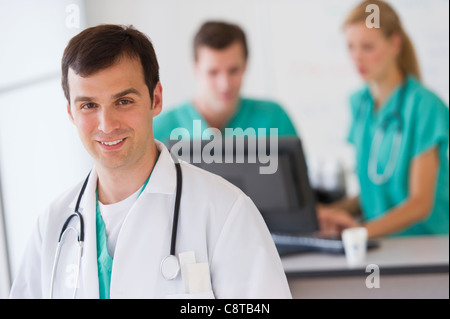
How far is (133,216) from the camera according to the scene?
907mm

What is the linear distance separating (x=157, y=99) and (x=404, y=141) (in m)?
1.32

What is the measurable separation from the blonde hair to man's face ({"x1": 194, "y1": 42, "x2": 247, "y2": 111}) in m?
0.39

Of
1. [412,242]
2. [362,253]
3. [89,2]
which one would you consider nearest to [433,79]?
[412,242]

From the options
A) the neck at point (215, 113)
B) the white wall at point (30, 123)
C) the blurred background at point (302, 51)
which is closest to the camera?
the white wall at point (30, 123)

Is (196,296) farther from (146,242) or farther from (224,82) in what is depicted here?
(224,82)

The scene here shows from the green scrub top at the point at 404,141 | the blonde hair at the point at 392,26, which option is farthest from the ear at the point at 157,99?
the green scrub top at the point at 404,141

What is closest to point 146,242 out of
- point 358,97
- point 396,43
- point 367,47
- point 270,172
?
point 270,172

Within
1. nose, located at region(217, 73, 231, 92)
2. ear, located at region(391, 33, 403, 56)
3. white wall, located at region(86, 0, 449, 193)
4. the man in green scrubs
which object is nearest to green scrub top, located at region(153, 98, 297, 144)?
the man in green scrubs

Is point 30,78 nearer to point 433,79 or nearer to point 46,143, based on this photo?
point 46,143

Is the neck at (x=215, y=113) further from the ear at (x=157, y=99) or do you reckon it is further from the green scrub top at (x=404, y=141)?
the ear at (x=157, y=99)

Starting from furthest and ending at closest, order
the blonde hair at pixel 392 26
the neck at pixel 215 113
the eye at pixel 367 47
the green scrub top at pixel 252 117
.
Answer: the neck at pixel 215 113
the green scrub top at pixel 252 117
the eye at pixel 367 47
the blonde hair at pixel 392 26

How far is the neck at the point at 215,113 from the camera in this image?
2047 millimetres

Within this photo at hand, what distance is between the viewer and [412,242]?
6.31ft

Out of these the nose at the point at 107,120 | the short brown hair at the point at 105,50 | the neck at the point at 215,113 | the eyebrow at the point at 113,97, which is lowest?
the nose at the point at 107,120
